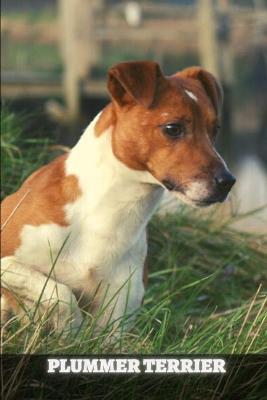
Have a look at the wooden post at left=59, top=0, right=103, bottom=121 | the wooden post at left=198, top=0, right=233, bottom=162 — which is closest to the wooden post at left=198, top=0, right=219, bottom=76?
the wooden post at left=198, top=0, right=233, bottom=162

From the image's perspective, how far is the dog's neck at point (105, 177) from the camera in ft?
11.4

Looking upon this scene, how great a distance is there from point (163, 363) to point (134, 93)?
773 millimetres

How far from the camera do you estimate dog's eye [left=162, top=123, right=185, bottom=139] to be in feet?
10.9

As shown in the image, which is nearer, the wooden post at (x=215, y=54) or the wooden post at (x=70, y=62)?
the wooden post at (x=215, y=54)

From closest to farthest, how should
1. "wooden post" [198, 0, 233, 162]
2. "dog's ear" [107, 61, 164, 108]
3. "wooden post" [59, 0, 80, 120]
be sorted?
"dog's ear" [107, 61, 164, 108]
"wooden post" [198, 0, 233, 162]
"wooden post" [59, 0, 80, 120]

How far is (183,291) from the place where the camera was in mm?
4590

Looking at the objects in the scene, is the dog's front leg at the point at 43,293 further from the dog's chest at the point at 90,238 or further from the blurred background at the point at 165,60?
the blurred background at the point at 165,60

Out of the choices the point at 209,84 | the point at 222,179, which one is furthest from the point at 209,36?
the point at 222,179

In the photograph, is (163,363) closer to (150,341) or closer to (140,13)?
(150,341)

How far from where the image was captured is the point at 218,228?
206 inches

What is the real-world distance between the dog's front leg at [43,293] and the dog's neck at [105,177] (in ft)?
0.92

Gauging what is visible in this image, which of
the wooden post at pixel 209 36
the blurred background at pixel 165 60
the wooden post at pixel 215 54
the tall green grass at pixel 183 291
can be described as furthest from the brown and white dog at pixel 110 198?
the wooden post at pixel 209 36

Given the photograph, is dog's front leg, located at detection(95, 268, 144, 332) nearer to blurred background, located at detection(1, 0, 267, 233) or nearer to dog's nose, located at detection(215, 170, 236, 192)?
dog's nose, located at detection(215, 170, 236, 192)

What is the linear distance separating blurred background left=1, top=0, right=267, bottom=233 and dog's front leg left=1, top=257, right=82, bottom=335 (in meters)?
5.20
